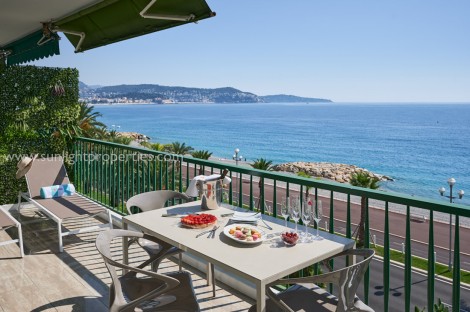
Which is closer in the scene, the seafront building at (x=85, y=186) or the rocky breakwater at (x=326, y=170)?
the seafront building at (x=85, y=186)

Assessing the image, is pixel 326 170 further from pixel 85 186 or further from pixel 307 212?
pixel 307 212

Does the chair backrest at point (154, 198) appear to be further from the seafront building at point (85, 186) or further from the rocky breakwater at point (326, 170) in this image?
the rocky breakwater at point (326, 170)

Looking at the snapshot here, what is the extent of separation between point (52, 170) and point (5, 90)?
1.99 meters

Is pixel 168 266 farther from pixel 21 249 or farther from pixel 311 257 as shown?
pixel 311 257

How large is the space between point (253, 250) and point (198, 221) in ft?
1.77

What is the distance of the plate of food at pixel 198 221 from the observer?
252cm

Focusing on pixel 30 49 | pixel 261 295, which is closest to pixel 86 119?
pixel 30 49

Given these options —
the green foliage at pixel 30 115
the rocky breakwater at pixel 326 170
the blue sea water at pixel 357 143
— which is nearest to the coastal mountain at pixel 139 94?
the blue sea water at pixel 357 143

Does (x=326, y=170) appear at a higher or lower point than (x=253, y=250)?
lower

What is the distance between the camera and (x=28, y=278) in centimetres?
387

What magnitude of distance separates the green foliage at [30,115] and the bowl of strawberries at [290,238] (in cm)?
572

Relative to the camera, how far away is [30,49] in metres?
5.39

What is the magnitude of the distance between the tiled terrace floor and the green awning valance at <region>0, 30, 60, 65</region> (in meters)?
2.37

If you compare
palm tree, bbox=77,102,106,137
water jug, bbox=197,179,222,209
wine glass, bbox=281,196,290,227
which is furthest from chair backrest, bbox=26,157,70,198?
palm tree, bbox=77,102,106,137
